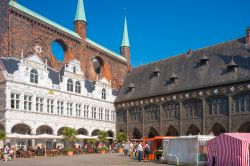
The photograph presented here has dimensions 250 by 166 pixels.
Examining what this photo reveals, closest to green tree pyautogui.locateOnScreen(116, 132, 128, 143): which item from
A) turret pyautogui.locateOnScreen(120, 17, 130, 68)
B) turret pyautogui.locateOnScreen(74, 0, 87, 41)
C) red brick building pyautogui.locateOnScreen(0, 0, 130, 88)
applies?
red brick building pyautogui.locateOnScreen(0, 0, 130, 88)

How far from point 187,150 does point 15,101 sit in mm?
21751

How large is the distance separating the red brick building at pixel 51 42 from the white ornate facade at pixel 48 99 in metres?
2.57

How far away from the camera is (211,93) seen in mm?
42812

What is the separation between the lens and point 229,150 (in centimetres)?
1983

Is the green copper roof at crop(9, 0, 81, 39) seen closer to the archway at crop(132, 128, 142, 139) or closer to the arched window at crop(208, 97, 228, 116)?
the archway at crop(132, 128, 142, 139)

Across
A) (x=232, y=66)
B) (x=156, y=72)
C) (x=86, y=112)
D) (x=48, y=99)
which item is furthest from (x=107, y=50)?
(x=232, y=66)

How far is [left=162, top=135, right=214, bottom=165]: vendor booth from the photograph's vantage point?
22484 millimetres

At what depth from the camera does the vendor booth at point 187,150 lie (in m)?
22.5

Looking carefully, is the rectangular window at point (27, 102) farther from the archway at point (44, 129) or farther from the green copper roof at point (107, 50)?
the green copper roof at point (107, 50)

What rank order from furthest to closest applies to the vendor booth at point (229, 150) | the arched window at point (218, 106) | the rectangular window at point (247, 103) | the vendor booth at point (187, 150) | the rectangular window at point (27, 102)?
the arched window at point (218, 106)
the rectangular window at point (27, 102)
the rectangular window at point (247, 103)
the vendor booth at point (187, 150)
the vendor booth at point (229, 150)

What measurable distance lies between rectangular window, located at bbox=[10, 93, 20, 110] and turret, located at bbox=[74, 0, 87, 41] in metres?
18.6

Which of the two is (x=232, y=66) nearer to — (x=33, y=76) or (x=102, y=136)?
(x=102, y=136)

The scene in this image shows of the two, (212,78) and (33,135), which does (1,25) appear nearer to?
→ (33,135)

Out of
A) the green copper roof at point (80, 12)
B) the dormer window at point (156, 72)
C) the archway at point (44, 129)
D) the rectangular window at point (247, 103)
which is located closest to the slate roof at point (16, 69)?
the archway at point (44, 129)
